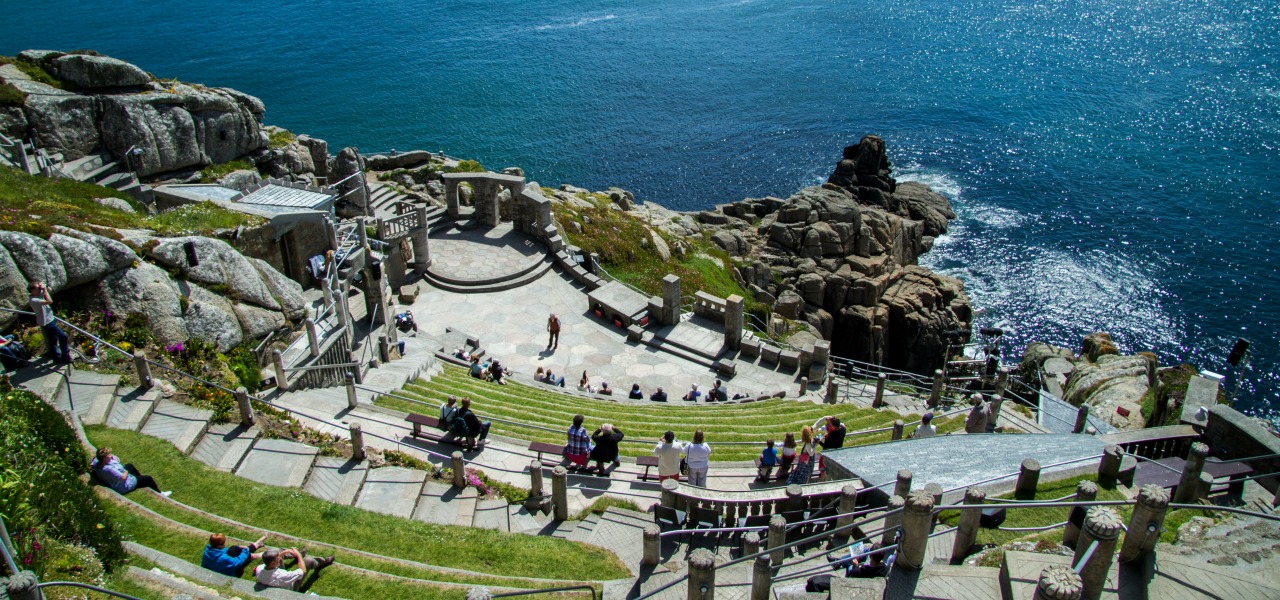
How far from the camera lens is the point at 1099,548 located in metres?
11.4

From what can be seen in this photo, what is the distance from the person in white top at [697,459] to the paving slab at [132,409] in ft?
45.8

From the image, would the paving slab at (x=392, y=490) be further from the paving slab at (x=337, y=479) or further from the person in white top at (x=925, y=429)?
the person in white top at (x=925, y=429)

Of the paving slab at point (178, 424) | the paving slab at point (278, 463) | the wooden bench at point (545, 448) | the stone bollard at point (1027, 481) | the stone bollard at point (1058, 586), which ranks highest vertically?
the stone bollard at point (1058, 586)

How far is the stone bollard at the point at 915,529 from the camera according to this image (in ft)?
41.5

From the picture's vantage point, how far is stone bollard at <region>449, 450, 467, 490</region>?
63.8 feet

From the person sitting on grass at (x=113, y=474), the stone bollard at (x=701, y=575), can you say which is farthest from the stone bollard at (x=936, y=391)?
the person sitting on grass at (x=113, y=474)

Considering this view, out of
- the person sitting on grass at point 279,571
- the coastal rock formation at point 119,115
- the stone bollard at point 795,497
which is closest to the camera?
the person sitting on grass at point 279,571

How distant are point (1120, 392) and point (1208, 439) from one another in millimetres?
13856

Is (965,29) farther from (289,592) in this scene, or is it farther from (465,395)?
(289,592)

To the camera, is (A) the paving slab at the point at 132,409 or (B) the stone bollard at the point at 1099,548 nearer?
(B) the stone bollard at the point at 1099,548

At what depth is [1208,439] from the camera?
19984 millimetres

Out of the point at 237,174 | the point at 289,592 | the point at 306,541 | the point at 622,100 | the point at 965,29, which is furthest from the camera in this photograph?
the point at 965,29

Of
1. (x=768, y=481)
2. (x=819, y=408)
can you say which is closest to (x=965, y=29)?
(x=819, y=408)

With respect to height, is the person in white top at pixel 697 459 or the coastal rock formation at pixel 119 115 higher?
the coastal rock formation at pixel 119 115
